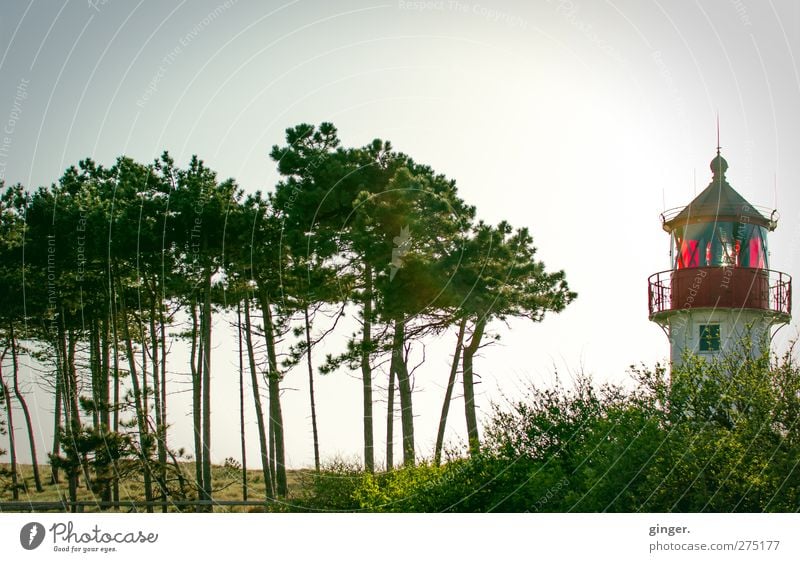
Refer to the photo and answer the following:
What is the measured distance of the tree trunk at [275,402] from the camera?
22484mm

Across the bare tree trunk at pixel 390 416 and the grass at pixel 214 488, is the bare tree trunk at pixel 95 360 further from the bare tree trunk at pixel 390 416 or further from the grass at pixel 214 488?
the bare tree trunk at pixel 390 416

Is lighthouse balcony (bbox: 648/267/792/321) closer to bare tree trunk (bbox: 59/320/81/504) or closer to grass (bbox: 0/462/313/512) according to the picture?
grass (bbox: 0/462/313/512)

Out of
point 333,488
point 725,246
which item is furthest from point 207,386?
point 725,246

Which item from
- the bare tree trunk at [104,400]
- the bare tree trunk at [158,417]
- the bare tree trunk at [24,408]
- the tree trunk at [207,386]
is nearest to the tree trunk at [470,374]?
the tree trunk at [207,386]

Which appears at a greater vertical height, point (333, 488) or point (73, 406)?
point (73, 406)

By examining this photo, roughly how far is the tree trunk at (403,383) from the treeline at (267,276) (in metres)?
0.04

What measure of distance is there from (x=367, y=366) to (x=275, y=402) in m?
2.75

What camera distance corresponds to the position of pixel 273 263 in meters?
22.8

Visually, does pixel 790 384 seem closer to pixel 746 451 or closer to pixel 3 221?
pixel 746 451

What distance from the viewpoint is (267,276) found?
75.4ft

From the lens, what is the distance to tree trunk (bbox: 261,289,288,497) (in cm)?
2248

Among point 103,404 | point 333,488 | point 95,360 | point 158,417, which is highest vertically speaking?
point 95,360

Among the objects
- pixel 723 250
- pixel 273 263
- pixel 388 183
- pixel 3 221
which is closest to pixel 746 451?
pixel 723 250

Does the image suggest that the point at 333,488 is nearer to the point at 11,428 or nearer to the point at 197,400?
the point at 197,400
